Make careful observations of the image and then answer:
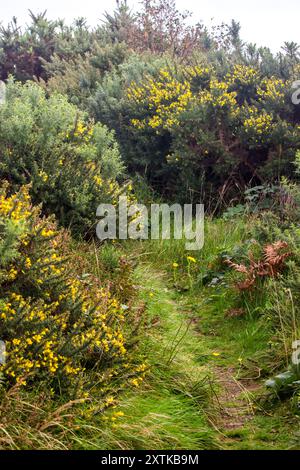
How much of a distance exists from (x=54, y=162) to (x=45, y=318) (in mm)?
2902

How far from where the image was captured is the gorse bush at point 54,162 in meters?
6.64

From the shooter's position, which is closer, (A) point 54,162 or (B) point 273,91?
(A) point 54,162

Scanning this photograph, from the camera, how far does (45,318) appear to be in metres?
4.16

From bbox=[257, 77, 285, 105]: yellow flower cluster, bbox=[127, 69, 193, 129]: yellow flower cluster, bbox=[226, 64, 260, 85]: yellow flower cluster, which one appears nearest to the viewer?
bbox=[257, 77, 285, 105]: yellow flower cluster

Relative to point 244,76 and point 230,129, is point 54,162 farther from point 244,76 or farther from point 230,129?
point 244,76

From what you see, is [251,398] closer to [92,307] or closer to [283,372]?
[283,372]

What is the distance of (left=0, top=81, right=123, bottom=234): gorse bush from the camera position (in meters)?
→ 6.64

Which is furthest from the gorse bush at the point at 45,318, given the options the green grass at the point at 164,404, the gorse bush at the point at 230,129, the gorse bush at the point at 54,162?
the gorse bush at the point at 230,129

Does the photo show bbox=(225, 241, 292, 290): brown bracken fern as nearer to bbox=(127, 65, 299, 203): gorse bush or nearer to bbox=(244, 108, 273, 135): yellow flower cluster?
bbox=(127, 65, 299, 203): gorse bush

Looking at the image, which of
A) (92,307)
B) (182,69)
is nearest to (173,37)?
(182,69)

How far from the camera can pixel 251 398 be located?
14.7 feet

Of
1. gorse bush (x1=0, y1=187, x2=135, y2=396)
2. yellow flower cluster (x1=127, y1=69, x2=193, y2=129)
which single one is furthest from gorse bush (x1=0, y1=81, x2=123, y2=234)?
yellow flower cluster (x1=127, y1=69, x2=193, y2=129)

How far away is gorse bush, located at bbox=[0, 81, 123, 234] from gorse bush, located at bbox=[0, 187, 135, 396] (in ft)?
6.34

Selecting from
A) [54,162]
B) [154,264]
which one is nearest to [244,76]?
[154,264]
